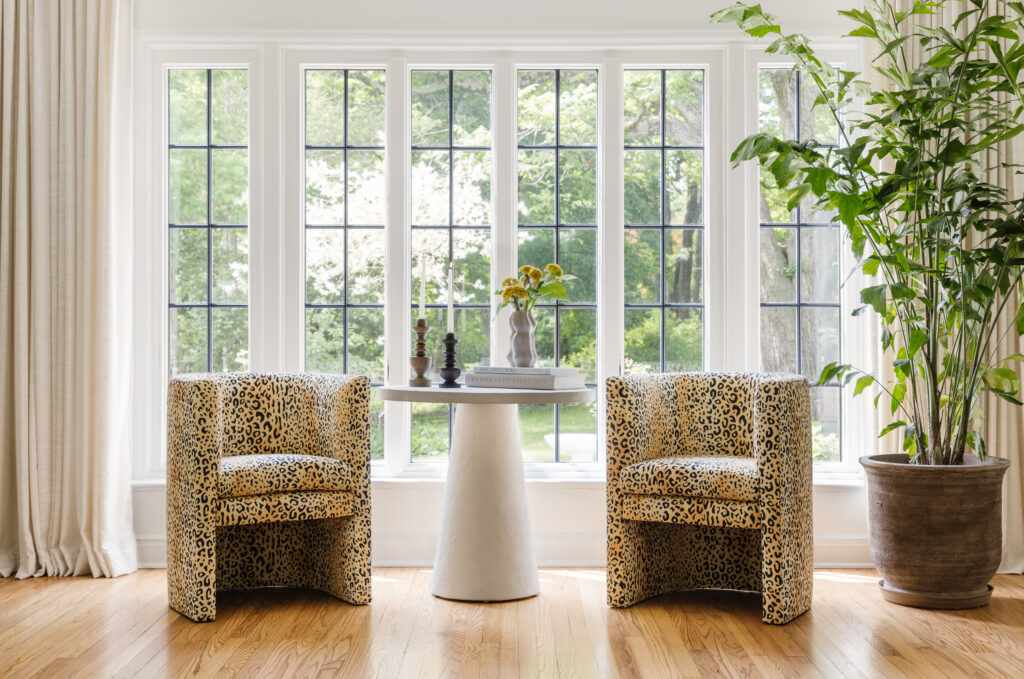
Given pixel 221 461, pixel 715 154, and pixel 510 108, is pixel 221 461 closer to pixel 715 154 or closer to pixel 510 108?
pixel 510 108

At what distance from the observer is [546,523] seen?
3.55 metres

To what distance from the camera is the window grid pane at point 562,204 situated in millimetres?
3686

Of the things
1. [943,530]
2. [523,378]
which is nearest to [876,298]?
[943,530]

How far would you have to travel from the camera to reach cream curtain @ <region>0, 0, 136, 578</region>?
3.34 m

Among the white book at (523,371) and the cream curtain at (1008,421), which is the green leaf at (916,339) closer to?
the cream curtain at (1008,421)


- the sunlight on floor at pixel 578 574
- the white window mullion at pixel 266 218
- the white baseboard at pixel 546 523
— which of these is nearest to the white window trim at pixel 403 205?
the white window mullion at pixel 266 218

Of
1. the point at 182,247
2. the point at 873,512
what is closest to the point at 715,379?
the point at 873,512

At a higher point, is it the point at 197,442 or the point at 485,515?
the point at 197,442

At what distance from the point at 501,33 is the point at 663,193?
0.93 m

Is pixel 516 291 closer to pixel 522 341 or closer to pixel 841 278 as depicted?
pixel 522 341

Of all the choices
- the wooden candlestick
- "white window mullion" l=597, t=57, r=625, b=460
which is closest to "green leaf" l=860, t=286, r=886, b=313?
"white window mullion" l=597, t=57, r=625, b=460

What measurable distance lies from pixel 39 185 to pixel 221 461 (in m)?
1.39

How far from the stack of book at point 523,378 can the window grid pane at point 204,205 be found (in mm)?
1242

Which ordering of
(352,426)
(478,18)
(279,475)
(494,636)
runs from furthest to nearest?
(478,18)
(352,426)
(279,475)
(494,636)
